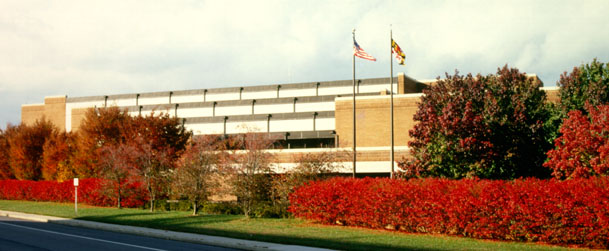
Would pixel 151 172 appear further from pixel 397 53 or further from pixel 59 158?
pixel 59 158

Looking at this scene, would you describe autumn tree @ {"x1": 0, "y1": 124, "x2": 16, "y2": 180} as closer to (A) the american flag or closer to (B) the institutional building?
(B) the institutional building

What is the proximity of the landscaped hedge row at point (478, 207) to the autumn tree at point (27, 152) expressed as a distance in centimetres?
3976

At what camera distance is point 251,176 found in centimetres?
2894

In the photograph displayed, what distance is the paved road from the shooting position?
18.4m

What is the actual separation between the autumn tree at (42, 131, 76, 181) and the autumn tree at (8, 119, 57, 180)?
12.6 feet

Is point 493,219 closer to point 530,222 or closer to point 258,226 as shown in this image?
point 530,222

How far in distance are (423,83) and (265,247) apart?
57123mm

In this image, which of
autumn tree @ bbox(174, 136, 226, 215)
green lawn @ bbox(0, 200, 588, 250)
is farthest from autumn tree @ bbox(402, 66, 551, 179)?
autumn tree @ bbox(174, 136, 226, 215)

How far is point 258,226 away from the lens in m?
24.7

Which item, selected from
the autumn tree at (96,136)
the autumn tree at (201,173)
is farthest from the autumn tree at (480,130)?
the autumn tree at (96,136)

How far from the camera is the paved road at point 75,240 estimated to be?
18.4 m

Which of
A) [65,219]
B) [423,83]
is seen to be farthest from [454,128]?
[423,83]

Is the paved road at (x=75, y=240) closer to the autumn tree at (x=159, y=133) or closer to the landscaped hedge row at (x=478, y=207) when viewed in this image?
the landscaped hedge row at (x=478, y=207)

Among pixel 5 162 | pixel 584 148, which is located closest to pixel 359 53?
pixel 584 148
